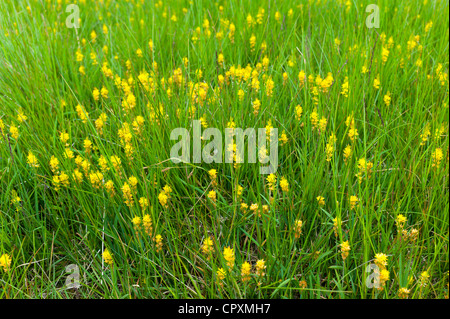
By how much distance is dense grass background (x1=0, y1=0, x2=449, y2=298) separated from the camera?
1.55 metres

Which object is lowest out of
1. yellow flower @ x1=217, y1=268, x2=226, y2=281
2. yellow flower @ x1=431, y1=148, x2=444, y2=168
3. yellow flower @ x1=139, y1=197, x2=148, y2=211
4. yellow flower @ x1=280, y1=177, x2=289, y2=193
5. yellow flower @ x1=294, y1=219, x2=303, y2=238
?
yellow flower @ x1=217, y1=268, x2=226, y2=281

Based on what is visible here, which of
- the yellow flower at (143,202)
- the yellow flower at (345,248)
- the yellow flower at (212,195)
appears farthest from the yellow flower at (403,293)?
the yellow flower at (143,202)

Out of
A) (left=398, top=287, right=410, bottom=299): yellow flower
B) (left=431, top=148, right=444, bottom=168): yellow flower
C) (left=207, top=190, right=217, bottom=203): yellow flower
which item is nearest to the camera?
(left=398, top=287, right=410, bottom=299): yellow flower

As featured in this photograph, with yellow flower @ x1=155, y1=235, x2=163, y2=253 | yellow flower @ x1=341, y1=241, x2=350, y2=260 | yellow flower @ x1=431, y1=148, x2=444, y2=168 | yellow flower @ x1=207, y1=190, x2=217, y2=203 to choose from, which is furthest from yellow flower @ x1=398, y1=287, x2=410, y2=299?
yellow flower @ x1=155, y1=235, x2=163, y2=253

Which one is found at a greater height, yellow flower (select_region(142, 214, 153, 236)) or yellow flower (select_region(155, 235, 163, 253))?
yellow flower (select_region(142, 214, 153, 236))

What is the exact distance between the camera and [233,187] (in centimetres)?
178

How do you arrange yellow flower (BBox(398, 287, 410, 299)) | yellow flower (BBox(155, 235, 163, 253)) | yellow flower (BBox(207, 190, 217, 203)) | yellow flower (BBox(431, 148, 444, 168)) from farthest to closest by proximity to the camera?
yellow flower (BBox(431, 148, 444, 168)), yellow flower (BBox(207, 190, 217, 203)), yellow flower (BBox(155, 235, 163, 253)), yellow flower (BBox(398, 287, 410, 299))

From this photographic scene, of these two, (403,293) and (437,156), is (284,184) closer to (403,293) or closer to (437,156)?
(403,293)

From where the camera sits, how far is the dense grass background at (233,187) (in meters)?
1.55

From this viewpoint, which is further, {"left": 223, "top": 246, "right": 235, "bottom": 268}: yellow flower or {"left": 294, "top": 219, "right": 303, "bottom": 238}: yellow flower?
{"left": 294, "top": 219, "right": 303, "bottom": 238}: yellow flower

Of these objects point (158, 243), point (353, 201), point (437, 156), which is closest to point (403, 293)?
point (353, 201)

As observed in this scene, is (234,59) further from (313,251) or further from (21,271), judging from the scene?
(21,271)

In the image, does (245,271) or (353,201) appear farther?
(353,201)

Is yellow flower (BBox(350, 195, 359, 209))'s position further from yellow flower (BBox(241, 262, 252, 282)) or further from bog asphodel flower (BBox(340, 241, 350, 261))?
yellow flower (BBox(241, 262, 252, 282))
